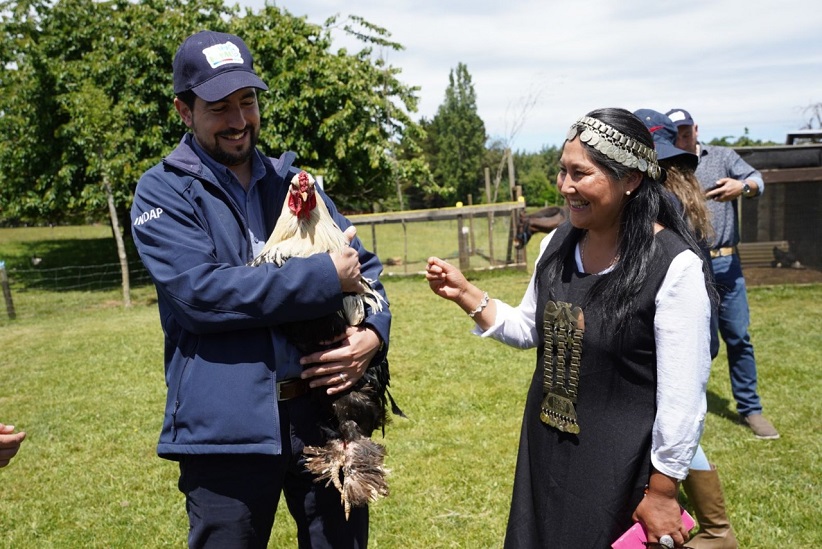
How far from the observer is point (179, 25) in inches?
627

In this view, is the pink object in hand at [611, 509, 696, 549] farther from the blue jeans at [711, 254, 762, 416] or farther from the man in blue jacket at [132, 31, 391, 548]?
the blue jeans at [711, 254, 762, 416]

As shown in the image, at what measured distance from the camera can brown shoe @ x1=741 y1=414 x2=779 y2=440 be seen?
4863mm

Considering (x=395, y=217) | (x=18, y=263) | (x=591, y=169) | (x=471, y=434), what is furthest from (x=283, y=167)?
(x=18, y=263)

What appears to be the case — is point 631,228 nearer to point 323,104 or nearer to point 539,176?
point 323,104

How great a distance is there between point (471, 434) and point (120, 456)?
288 cm

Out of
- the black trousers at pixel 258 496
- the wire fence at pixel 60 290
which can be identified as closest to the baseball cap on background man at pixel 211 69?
the black trousers at pixel 258 496

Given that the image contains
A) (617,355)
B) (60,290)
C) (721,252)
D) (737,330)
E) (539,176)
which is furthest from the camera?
(539,176)

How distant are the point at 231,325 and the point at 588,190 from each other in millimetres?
1253

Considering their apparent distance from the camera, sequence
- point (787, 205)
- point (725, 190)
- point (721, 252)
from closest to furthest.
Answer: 1. point (725, 190)
2. point (721, 252)
3. point (787, 205)

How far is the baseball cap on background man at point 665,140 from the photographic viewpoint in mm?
3359

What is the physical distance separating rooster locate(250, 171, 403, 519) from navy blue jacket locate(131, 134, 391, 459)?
0.16m

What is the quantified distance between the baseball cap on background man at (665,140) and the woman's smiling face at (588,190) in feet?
4.42

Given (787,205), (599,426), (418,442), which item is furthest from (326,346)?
(787,205)

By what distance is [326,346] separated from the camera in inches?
91.4
